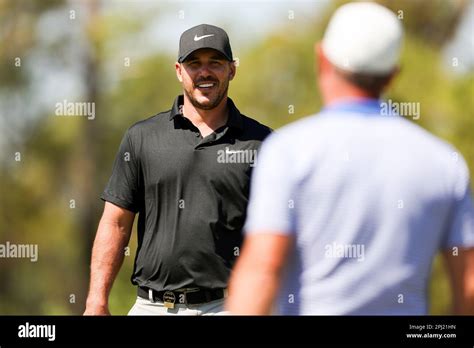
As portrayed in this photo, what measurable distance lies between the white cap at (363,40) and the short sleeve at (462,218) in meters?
0.42

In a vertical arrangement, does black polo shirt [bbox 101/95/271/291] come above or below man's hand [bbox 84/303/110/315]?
above

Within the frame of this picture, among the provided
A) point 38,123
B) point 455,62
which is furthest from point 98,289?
point 38,123

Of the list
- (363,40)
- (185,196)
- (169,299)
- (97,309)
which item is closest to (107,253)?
(97,309)

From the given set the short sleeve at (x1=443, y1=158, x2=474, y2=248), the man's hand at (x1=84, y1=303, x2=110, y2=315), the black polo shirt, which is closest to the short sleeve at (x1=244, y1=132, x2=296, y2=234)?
the short sleeve at (x1=443, y1=158, x2=474, y2=248)

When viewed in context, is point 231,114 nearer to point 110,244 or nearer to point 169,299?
point 110,244

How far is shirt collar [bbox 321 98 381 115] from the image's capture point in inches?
126

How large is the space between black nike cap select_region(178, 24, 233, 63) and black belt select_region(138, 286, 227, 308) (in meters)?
1.27

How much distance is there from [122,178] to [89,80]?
1376 cm

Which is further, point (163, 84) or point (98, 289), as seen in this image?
point (163, 84)

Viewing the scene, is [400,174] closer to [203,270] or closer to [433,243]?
[433,243]

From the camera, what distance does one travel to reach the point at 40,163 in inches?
839

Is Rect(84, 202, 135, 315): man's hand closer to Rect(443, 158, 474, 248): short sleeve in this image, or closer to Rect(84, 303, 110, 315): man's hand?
Rect(84, 303, 110, 315): man's hand

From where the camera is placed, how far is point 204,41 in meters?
5.70
